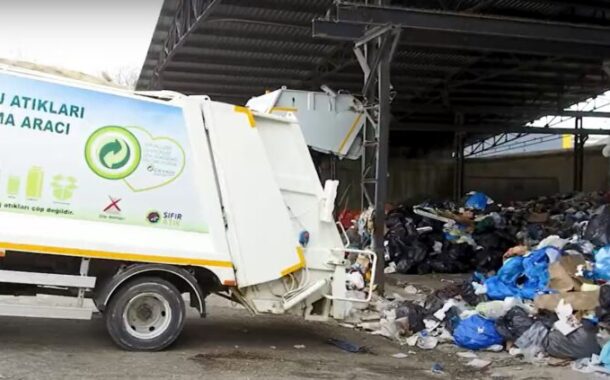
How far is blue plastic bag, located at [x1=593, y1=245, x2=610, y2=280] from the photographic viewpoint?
277 inches

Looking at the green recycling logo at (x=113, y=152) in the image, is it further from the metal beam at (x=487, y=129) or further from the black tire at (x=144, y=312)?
the metal beam at (x=487, y=129)

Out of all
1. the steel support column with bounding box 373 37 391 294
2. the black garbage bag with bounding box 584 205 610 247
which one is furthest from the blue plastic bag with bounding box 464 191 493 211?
the black garbage bag with bounding box 584 205 610 247

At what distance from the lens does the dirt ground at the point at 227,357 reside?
18.1 feet

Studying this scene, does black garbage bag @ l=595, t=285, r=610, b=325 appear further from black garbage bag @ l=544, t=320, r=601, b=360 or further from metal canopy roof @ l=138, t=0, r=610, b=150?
metal canopy roof @ l=138, t=0, r=610, b=150

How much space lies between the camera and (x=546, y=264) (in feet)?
25.0

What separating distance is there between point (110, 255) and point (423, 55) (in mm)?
11524

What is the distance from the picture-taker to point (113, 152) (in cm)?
596

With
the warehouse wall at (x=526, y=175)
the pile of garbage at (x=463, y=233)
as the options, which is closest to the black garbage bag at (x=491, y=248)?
the pile of garbage at (x=463, y=233)

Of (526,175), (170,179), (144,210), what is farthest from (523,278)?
(526,175)

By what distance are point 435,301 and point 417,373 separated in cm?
202

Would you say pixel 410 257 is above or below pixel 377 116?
below

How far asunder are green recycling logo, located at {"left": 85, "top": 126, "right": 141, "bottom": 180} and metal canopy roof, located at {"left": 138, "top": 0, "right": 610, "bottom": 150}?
4.67 meters

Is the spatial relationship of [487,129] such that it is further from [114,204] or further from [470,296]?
[114,204]

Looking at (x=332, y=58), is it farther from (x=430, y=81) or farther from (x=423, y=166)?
(x=423, y=166)
